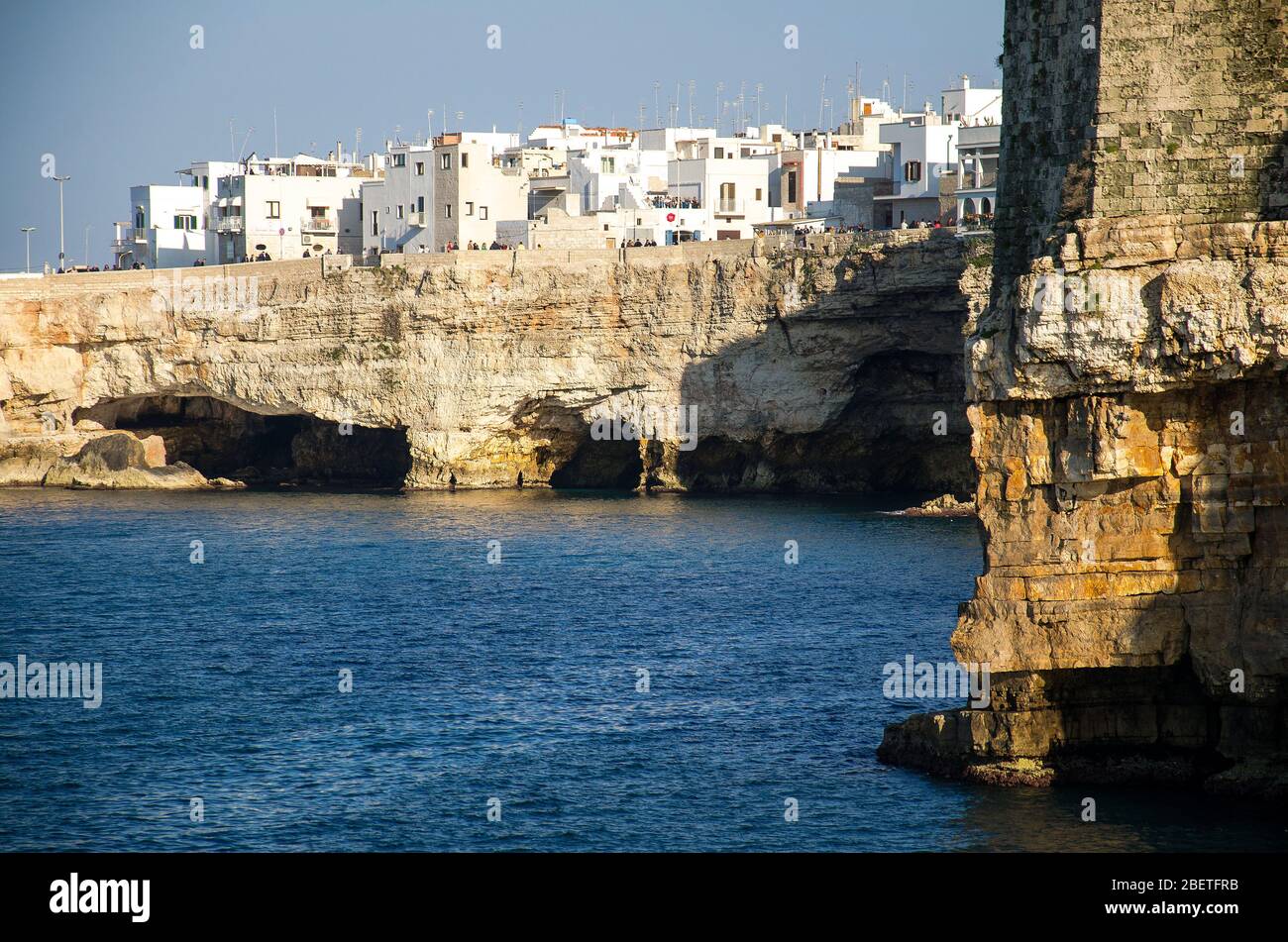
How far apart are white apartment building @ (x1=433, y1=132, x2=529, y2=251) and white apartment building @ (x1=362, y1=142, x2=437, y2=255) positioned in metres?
0.68

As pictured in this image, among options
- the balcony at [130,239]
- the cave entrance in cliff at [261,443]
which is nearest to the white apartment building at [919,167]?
the cave entrance in cliff at [261,443]

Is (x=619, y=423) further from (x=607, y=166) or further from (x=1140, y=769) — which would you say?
(x=1140, y=769)

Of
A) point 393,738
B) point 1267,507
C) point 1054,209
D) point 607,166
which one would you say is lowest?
point 393,738

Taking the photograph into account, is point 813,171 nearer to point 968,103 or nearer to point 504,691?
point 968,103

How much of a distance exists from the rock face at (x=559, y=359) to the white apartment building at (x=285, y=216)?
17177 millimetres

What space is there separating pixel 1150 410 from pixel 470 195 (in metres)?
66.1

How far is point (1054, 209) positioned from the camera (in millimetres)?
25859

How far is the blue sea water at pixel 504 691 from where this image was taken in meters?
25.8

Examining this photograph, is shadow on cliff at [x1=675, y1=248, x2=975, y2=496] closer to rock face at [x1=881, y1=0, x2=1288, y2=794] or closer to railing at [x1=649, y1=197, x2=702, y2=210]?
railing at [x1=649, y1=197, x2=702, y2=210]

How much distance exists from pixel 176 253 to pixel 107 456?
2576 centimetres

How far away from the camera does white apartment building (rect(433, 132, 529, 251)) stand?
286ft

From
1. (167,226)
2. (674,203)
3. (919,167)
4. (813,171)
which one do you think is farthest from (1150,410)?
(167,226)

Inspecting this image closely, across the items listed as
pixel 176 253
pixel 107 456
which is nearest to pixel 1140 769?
pixel 107 456

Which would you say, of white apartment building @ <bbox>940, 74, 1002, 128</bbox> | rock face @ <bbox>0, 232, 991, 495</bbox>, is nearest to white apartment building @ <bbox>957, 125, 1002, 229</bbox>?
rock face @ <bbox>0, 232, 991, 495</bbox>
